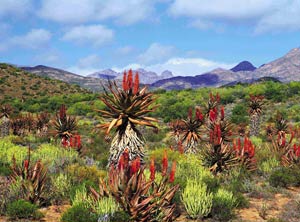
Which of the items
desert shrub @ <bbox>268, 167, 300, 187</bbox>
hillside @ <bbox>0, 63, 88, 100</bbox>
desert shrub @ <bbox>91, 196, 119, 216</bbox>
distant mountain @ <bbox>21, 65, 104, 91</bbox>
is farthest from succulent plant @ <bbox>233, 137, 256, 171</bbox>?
distant mountain @ <bbox>21, 65, 104, 91</bbox>

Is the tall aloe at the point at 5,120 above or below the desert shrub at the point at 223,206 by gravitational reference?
above

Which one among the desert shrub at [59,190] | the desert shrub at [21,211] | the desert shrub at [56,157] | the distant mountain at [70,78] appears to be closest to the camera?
the desert shrub at [21,211]

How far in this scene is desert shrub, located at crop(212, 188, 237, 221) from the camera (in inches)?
430

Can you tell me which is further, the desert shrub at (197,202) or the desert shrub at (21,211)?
the desert shrub at (197,202)

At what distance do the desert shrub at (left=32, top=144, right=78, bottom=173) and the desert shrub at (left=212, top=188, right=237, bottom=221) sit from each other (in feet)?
22.0

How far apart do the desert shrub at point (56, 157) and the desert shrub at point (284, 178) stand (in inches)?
332

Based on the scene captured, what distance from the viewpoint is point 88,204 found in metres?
10.2

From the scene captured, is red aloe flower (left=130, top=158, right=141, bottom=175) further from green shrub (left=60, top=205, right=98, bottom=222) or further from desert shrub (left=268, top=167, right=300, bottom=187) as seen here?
desert shrub (left=268, top=167, right=300, bottom=187)

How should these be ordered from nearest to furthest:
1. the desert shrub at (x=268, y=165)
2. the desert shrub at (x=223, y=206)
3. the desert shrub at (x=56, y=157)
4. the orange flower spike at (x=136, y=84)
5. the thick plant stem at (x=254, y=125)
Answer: the orange flower spike at (x=136, y=84)
the desert shrub at (x=223, y=206)
the desert shrub at (x=56, y=157)
the desert shrub at (x=268, y=165)
the thick plant stem at (x=254, y=125)

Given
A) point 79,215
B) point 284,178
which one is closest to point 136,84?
point 79,215

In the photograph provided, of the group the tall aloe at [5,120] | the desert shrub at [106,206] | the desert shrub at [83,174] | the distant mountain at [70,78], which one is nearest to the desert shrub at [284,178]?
the desert shrub at [83,174]

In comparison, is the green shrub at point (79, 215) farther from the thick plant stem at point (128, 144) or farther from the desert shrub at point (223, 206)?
the desert shrub at point (223, 206)

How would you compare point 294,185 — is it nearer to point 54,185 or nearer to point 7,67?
point 54,185

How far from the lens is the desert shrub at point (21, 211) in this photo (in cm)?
1007
